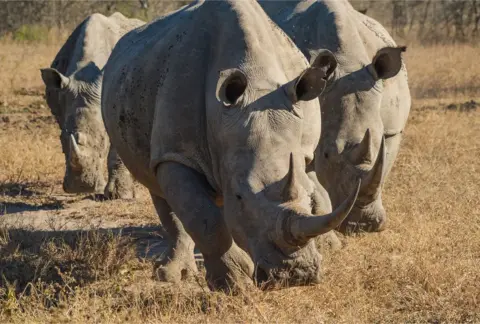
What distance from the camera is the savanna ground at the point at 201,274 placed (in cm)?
541

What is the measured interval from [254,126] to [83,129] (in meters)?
4.76

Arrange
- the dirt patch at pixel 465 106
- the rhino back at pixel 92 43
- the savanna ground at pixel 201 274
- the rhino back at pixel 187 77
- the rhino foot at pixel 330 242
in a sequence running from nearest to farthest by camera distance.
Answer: the savanna ground at pixel 201 274, the rhino back at pixel 187 77, the rhino foot at pixel 330 242, the rhino back at pixel 92 43, the dirt patch at pixel 465 106

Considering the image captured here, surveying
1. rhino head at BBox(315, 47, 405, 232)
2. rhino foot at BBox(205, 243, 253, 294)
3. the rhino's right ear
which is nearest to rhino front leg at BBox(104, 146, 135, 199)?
the rhino's right ear

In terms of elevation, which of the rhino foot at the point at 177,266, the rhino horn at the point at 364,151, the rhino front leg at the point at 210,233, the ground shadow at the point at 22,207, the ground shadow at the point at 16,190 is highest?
the rhino front leg at the point at 210,233

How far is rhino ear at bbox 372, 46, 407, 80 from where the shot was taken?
6809 mm

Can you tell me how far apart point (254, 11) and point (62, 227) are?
3.29 m

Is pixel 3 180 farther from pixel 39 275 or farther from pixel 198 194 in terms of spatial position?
pixel 198 194

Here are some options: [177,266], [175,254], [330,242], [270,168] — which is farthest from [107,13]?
[270,168]

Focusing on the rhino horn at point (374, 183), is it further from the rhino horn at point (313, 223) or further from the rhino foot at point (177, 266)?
the rhino foot at point (177, 266)

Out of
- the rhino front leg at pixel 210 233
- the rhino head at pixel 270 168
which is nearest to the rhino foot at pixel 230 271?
the rhino front leg at pixel 210 233

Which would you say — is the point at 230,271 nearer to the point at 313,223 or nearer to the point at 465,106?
the point at 313,223

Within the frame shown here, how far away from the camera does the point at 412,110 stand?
613 inches

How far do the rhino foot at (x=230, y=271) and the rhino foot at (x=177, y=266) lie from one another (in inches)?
35.2

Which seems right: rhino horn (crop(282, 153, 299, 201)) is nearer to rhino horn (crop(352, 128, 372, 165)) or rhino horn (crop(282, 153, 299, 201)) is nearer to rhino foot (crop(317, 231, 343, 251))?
rhino horn (crop(352, 128, 372, 165))
